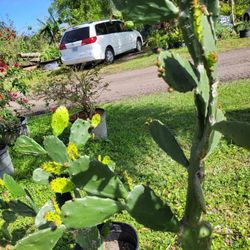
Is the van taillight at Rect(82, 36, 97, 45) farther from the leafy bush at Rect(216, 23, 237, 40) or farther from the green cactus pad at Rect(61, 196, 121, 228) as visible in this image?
the green cactus pad at Rect(61, 196, 121, 228)

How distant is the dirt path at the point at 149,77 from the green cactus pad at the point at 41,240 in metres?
6.28

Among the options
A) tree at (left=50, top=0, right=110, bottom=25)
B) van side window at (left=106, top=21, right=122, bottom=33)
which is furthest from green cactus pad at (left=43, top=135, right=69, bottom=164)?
tree at (left=50, top=0, right=110, bottom=25)

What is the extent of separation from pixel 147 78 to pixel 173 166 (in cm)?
574

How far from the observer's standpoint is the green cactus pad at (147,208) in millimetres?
1676

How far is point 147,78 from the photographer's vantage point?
945 cm

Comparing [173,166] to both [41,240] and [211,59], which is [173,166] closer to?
[41,240]

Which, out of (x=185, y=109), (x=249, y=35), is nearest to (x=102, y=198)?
(x=185, y=109)

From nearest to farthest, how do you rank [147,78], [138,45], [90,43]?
[147,78], [90,43], [138,45]

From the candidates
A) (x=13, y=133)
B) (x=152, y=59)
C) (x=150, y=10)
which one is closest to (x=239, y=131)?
(x=150, y=10)

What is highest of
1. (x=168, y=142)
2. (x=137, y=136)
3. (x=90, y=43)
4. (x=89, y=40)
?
(x=89, y=40)

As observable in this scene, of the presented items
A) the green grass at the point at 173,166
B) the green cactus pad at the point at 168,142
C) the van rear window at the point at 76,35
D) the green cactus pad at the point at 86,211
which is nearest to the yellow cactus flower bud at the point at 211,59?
the green cactus pad at the point at 168,142

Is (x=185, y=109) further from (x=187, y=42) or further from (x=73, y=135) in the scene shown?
(x=187, y=42)

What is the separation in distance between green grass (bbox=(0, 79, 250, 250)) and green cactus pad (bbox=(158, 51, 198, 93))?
1.64m

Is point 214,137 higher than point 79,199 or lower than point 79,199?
higher
